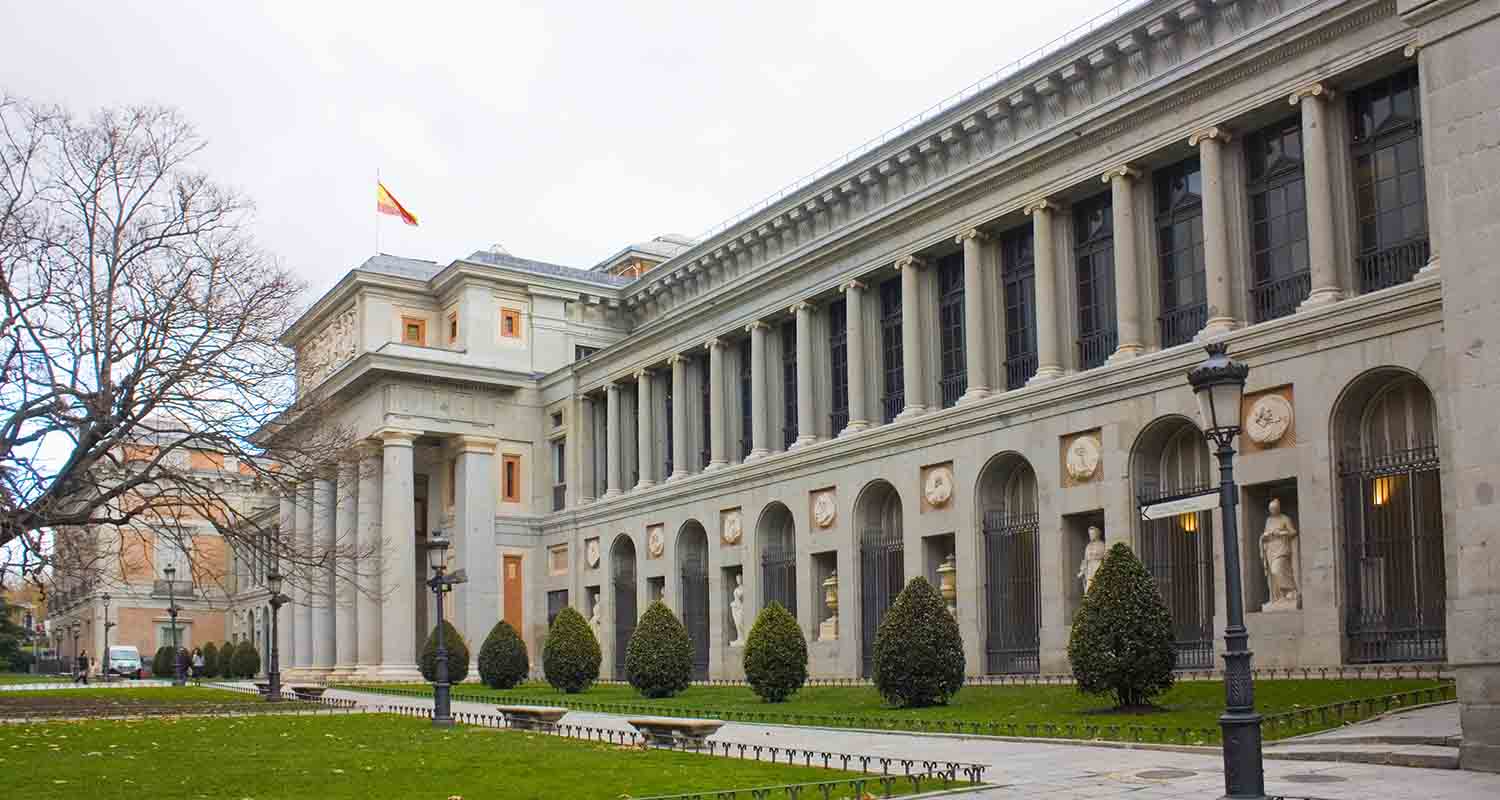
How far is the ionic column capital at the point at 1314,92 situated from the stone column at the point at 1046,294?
784 centimetres

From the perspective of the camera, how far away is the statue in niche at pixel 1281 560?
98.5 ft

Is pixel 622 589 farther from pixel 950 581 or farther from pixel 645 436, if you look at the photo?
pixel 950 581

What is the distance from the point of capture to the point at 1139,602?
1026 inches

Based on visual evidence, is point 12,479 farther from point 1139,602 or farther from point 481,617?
point 481,617

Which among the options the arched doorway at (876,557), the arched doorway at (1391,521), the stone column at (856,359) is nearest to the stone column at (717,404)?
the stone column at (856,359)

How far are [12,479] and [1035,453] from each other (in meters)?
22.2

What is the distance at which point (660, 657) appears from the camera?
38844mm

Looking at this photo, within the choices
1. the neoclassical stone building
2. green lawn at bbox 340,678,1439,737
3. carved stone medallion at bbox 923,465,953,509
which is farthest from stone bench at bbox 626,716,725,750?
carved stone medallion at bbox 923,465,953,509

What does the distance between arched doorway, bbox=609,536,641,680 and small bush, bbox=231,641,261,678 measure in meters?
27.0

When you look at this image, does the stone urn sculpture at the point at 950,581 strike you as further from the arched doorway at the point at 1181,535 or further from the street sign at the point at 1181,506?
the street sign at the point at 1181,506

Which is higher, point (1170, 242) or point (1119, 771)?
point (1170, 242)

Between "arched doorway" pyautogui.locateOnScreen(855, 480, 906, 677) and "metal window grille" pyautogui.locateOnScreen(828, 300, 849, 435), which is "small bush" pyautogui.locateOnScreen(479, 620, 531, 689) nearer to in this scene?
"arched doorway" pyautogui.locateOnScreen(855, 480, 906, 677)

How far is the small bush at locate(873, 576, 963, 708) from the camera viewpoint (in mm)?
30281

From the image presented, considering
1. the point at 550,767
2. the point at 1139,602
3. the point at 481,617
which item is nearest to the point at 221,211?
the point at 550,767
